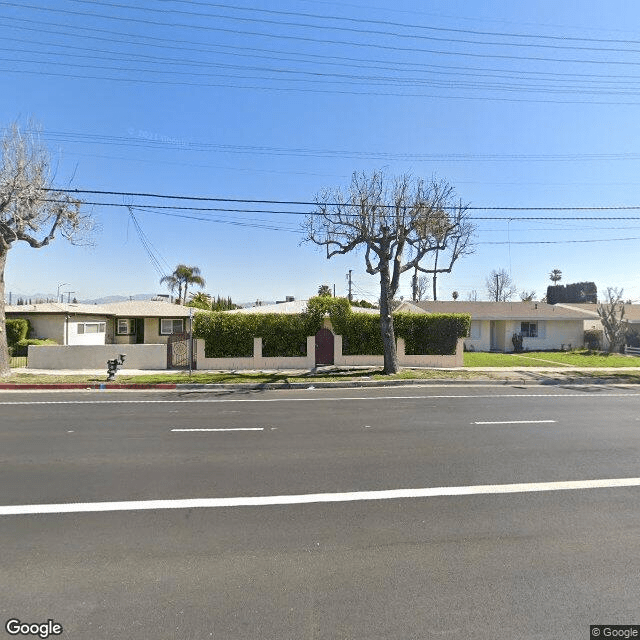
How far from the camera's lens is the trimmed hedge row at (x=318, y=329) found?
66.3ft

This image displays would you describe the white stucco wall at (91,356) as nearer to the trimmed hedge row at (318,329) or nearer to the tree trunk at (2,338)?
the trimmed hedge row at (318,329)

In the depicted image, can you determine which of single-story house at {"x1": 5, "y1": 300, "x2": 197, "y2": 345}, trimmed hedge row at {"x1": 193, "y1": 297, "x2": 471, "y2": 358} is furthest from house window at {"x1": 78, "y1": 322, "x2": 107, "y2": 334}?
trimmed hedge row at {"x1": 193, "y1": 297, "x2": 471, "y2": 358}

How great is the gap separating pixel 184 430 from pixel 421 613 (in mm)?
6599

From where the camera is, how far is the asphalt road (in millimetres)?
2959

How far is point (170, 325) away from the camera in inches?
1217

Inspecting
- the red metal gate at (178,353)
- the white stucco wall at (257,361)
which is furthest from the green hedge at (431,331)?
the red metal gate at (178,353)

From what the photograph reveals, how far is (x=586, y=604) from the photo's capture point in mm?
3043

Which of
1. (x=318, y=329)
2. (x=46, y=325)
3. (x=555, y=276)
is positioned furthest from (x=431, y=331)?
(x=555, y=276)

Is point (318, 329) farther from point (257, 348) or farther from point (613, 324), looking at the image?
point (613, 324)

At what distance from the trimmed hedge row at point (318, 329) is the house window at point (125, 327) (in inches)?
506

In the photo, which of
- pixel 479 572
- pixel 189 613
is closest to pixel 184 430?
pixel 189 613

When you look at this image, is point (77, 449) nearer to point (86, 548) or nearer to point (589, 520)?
point (86, 548)

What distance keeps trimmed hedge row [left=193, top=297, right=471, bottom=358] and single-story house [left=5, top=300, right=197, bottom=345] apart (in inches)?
263

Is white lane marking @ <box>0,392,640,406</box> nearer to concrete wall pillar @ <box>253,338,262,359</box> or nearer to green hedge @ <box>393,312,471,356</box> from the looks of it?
concrete wall pillar @ <box>253,338,262,359</box>
